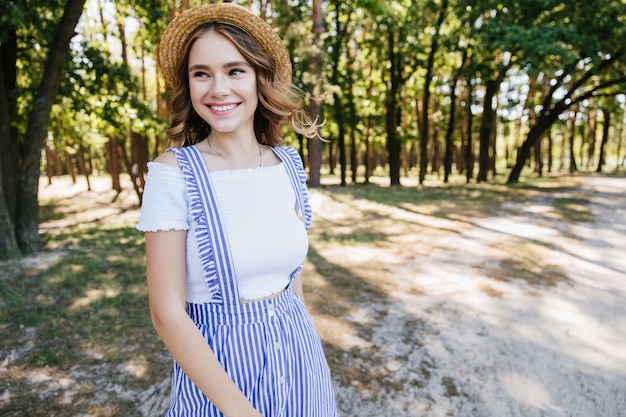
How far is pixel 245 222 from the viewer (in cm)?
135

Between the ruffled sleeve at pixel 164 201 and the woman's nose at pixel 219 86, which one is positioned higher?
the woman's nose at pixel 219 86

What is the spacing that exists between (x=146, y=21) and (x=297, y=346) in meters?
10.7

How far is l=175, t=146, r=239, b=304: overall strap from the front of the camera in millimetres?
1258

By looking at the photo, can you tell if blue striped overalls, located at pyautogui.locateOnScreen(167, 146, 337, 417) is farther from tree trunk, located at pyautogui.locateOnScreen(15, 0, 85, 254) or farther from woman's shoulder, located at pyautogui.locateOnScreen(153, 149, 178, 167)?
tree trunk, located at pyautogui.locateOnScreen(15, 0, 85, 254)

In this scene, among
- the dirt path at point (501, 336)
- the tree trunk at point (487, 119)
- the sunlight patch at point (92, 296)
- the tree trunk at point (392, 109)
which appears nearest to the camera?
the dirt path at point (501, 336)

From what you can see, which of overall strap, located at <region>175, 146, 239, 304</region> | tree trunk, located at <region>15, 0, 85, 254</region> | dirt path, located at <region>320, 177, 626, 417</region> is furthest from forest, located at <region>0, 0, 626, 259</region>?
dirt path, located at <region>320, 177, 626, 417</region>

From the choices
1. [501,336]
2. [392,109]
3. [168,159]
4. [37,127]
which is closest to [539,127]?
[392,109]

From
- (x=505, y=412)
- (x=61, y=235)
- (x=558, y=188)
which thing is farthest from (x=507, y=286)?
(x=558, y=188)

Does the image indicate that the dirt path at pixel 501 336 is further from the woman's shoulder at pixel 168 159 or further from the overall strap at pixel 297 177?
the woman's shoulder at pixel 168 159

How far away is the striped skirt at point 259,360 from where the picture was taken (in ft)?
4.51

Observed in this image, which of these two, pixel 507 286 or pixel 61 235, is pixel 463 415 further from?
pixel 61 235

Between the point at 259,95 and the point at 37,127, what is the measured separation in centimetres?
696

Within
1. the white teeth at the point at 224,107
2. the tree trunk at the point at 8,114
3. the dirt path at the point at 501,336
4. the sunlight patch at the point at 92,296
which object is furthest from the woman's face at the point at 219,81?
the tree trunk at the point at 8,114

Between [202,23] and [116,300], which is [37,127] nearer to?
[116,300]
